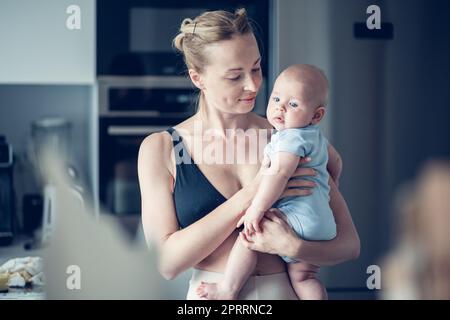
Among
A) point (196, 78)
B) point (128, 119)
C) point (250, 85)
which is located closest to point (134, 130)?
point (128, 119)

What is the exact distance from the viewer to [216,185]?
52.1 inches

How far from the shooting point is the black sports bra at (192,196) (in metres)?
1.31

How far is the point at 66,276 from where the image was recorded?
1.44 meters

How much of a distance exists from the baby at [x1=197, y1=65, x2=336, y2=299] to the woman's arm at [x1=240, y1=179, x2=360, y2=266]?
1 cm

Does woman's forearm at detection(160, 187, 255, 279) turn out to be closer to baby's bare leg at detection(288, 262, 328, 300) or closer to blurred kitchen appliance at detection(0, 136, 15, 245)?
baby's bare leg at detection(288, 262, 328, 300)

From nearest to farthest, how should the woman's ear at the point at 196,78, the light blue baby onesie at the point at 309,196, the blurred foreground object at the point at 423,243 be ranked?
the light blue baby onesie at the point at 309,196 → the woman's ear at the point at 196,78 → the blurred foreground object at the point at 423,243

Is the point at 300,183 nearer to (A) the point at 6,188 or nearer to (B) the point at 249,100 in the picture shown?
(B) the point at 249,100

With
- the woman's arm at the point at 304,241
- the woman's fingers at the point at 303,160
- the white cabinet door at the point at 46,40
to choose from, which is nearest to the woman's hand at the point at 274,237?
the woman's arm at the point at 304,241

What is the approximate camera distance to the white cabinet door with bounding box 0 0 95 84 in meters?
1.42

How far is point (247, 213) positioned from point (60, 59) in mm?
562

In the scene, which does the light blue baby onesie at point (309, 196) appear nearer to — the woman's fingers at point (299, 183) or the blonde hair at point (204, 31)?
the woman's fingers at point (299, 183)

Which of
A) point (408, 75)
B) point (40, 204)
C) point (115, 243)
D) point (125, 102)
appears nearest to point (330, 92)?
point (408, 75)
